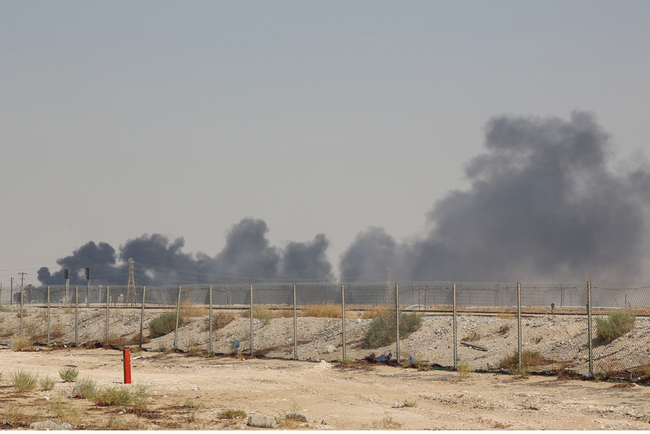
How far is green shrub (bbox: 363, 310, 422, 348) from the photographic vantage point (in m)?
28.1

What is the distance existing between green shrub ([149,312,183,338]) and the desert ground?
8.15 feet

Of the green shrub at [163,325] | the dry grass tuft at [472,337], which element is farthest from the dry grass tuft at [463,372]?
the green shrub at [163,325]

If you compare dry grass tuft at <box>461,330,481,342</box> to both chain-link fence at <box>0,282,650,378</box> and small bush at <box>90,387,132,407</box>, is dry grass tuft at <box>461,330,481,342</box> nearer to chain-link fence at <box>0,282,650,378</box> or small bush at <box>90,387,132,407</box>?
chain-link fence at <box>0,282,650,378</box>

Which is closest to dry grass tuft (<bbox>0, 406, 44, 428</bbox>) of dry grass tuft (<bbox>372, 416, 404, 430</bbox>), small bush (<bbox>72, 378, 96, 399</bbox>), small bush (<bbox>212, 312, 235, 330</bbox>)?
small bush (<bbox>72, 378, 96, 399</bbox>)

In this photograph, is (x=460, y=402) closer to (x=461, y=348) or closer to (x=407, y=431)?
(x=407, y=431)

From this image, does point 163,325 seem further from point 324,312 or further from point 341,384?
point 341,384

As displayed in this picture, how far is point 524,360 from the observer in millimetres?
22359

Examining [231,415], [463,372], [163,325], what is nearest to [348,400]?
[231,415]

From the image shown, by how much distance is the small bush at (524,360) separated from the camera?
857 inches

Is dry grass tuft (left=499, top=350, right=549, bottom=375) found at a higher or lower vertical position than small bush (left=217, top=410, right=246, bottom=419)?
lower

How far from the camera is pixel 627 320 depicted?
23.2 metres

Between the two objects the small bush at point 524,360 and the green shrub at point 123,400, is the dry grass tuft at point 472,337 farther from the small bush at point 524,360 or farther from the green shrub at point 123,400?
the green shrub at point 123,400

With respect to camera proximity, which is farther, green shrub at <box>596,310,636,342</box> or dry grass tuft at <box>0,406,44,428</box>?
green shrub at <box>596,310,636,342</box>

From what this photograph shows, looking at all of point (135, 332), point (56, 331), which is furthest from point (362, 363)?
point (56, 331)
